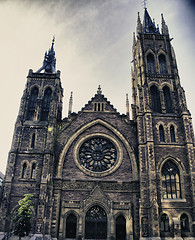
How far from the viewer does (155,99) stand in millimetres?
32312

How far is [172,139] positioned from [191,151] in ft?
8.95

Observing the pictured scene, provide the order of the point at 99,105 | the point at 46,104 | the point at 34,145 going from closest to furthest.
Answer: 1. the point at 34,145
2. the point at 99,105
3. the point at 46,104

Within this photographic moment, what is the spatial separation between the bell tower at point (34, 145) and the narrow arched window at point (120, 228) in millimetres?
7769

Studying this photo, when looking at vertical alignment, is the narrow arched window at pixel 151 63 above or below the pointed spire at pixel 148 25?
below

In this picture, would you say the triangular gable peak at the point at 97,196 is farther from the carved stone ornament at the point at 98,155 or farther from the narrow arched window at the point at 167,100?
the narrow arched window at the point at 167,100

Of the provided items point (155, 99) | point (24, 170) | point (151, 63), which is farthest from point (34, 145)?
point (151, 63)

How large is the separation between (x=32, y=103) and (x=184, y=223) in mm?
23358

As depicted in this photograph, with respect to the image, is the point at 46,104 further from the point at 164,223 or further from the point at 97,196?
the point at 164,223

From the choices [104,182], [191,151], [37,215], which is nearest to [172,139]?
[191,151]

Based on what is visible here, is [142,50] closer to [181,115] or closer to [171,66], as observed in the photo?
[171,66]

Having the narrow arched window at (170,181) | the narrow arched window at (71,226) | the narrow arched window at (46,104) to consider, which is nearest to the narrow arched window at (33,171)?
the narrow arched window at (71,226)

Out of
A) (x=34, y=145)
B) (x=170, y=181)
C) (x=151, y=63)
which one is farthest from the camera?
(x=151, y=63)

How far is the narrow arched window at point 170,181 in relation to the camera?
2598cm

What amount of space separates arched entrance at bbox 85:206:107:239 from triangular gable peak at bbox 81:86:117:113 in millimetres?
12204
